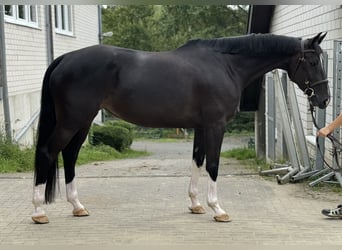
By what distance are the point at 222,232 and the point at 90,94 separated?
179 centimetres

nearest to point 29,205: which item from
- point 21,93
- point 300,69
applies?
point 300,69

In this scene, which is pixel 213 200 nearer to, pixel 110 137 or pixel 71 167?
pixel 71 167

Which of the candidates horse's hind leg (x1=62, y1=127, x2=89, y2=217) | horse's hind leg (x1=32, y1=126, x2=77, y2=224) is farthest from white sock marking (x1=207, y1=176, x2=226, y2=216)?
horse's hind leg (x1=32, y1=126, x2=77, y2=224)

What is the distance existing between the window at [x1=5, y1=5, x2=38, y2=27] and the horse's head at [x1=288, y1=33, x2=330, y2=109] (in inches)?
298

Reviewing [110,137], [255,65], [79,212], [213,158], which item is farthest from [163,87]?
[110,137]

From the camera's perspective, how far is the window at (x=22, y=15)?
11.0 m

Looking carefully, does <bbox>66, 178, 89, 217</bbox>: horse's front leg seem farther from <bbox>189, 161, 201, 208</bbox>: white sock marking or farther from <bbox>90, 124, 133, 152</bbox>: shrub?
<bbox>90, 124, 133, 152</bbox>: shrub

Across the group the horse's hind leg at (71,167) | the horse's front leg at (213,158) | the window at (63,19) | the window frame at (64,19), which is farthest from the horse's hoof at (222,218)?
the window at (63,19)

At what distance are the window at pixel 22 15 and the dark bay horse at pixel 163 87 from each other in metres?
6.61

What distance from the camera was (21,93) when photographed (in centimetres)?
1116

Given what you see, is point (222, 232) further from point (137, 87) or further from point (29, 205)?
point (29, 205)

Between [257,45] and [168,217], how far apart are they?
198 cm

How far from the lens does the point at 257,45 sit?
195 inches

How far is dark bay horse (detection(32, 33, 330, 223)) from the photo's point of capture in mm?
4688
